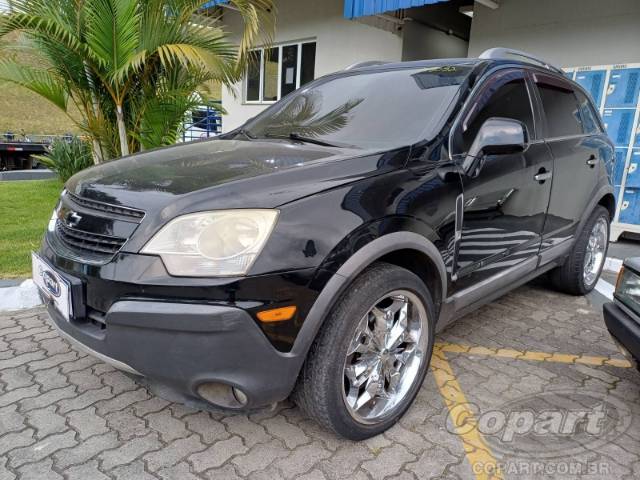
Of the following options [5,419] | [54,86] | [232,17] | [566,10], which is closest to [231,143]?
[5,419]

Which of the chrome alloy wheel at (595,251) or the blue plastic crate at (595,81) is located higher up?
the blue plastic crate at (595,81)

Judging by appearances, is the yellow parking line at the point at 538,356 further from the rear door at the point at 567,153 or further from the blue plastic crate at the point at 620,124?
the blue plastic crate at the point at 620,124

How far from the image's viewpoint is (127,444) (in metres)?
2.17

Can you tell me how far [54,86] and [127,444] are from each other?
4.57 meters

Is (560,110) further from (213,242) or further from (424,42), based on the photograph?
(424,42)

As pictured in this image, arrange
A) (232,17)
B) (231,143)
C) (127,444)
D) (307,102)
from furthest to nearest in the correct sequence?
(232,17) → (307,102) → (231,143) → (127,444)

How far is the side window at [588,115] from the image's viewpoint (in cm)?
396

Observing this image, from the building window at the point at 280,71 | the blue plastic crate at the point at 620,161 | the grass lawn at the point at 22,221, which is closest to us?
the grass lawn at the point at 22,221

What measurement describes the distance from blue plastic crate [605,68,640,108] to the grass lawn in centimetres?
708

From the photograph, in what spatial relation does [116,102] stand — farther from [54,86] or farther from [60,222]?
[60,222]

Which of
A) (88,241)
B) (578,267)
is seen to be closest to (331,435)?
(88,241)

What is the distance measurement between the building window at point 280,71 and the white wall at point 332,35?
0.28 metres

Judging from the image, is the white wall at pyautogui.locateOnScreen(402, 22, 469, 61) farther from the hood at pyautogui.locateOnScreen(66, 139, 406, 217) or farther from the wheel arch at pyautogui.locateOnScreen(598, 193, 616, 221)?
the hood at pyautogui.locateOnScreen(66, 139, 406, 217)

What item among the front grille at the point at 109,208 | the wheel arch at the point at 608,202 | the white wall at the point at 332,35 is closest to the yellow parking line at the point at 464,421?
the front grille at the point at 109,208
